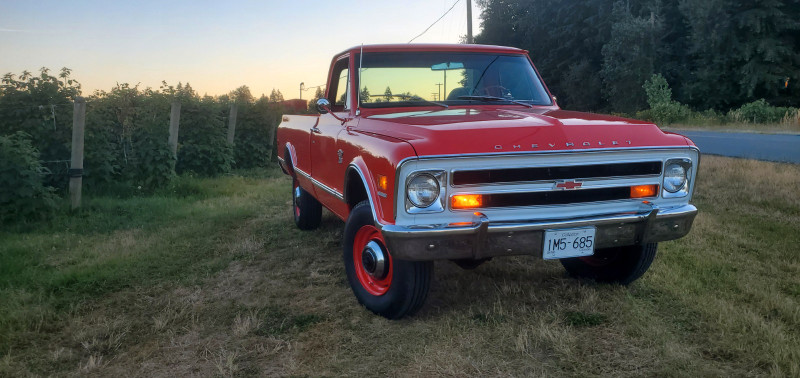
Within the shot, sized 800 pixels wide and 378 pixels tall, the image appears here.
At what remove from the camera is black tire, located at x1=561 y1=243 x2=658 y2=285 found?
13.7 ft

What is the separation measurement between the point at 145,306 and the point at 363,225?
5.56 feet

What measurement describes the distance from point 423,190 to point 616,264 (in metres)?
1.95

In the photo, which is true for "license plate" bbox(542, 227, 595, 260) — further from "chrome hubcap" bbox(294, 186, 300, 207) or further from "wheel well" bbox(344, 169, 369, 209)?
"chrome hubcap" bbox(294, 186, 300, 207)

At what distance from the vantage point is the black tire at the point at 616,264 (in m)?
4.18

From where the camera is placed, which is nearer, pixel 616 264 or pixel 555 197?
pixel 555 197

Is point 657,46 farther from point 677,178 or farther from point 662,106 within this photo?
point 677,178

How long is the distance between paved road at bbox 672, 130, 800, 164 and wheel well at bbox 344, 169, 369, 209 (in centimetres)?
966

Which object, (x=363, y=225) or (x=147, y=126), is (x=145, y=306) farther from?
(x=147, y=126)

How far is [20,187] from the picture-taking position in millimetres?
6562

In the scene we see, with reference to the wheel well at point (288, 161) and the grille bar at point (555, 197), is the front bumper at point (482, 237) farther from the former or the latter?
the wheel well at point (288, 161)

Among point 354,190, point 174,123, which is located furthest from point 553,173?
point 174,123

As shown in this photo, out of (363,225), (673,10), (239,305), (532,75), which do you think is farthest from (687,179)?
(673,10)

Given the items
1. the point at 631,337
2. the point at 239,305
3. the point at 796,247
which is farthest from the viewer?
the point at 796,247

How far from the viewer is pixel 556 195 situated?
3453 millimetres
